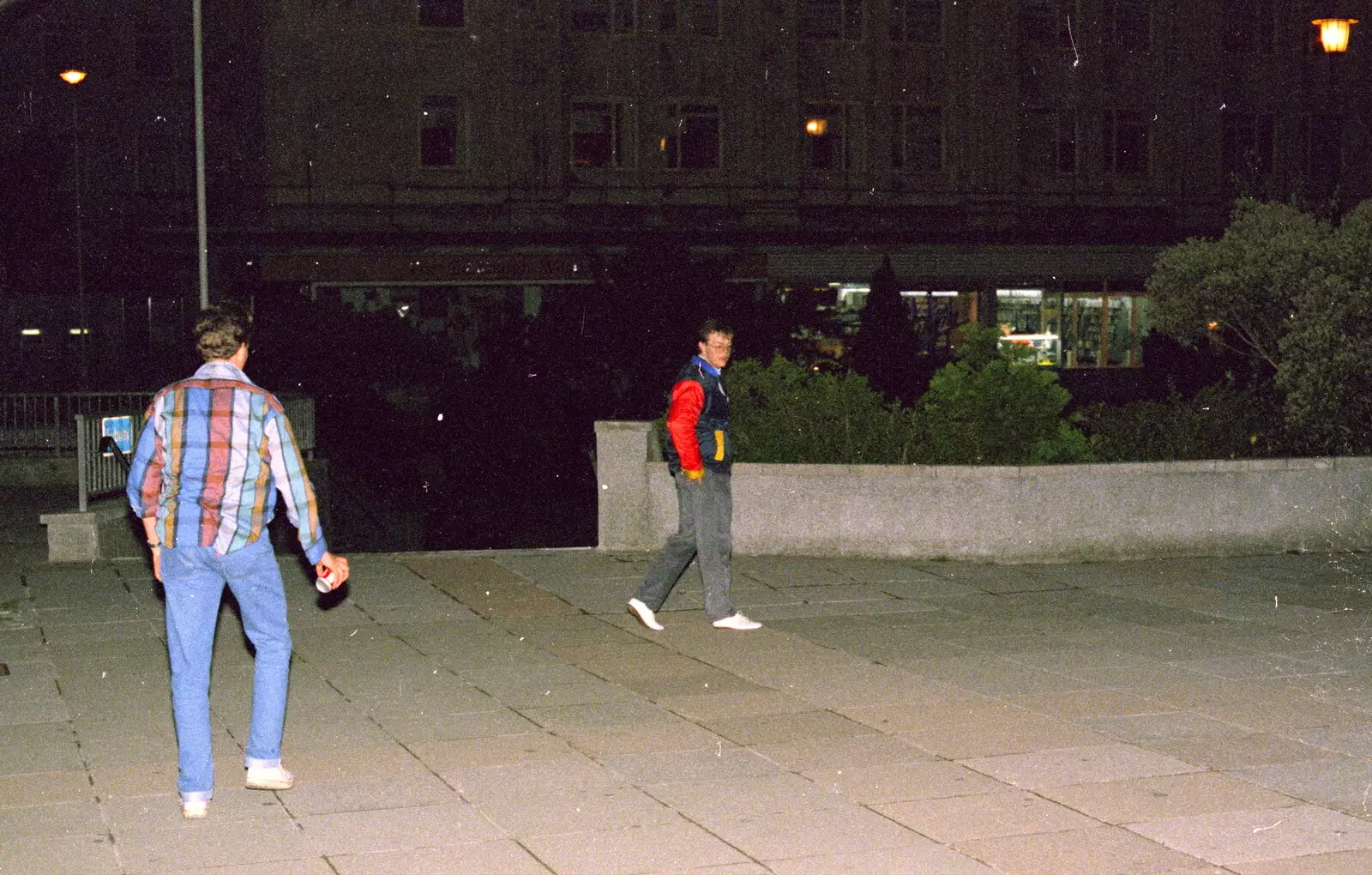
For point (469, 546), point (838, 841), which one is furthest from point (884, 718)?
point (469, 546)

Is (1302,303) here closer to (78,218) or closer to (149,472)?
(149,472)

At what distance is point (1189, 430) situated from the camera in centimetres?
1355

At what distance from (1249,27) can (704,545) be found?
38906 mm

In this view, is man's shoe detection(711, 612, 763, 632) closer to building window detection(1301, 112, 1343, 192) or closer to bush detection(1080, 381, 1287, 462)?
bush detection(1080, 381, 1287, 462)

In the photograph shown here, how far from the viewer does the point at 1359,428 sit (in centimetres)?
1366

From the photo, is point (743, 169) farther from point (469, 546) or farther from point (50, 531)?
point (50, 531)

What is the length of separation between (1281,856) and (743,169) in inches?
1395

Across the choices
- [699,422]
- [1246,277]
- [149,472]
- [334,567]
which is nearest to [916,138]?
[1246,277]

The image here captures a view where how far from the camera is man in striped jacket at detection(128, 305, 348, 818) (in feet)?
19.0

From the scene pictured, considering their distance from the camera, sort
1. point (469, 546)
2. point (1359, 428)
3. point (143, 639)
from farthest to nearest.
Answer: point (469, 546) → point (1359, 428) → point (143, 639)

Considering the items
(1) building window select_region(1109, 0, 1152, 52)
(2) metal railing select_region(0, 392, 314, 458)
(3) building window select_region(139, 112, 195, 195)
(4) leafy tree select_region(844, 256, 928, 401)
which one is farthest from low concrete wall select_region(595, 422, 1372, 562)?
(1) building window select_region(1109, 0, 1152, 52)

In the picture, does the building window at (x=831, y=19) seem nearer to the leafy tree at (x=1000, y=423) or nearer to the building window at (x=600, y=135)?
the building window at (x=600, y=135)

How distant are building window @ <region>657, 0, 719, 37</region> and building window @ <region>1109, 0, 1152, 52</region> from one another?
416 inches

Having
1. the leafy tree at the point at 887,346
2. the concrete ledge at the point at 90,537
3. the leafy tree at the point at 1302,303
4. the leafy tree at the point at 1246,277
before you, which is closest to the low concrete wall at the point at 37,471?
the concrete ledge at the point at 90,537
